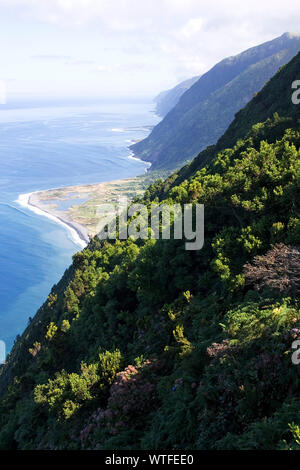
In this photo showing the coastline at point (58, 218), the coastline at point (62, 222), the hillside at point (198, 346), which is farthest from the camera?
the coastline at point (58, 218)

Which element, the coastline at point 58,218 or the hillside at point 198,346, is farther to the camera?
the coastline at point 58,218

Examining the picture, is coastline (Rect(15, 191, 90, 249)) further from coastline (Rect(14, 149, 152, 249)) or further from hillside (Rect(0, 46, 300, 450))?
hillside (Rect(0, 46, 300, 450))

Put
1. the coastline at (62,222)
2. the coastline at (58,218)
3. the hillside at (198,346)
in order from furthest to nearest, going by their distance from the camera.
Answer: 1. the coastline at (58,218)
2. the coastline at (62,222)
3. the hillside at (198,346)

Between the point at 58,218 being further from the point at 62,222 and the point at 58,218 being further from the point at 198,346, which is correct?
the point at 198,346

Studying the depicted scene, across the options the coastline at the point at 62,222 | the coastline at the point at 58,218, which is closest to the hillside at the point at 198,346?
the coastline at the point at 62,222

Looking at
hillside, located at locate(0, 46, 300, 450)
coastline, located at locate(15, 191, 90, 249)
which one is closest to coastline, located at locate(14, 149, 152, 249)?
coastline, located at locate(15, 191, 90, 249)

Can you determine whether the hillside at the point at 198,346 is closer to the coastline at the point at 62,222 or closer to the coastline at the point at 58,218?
the coastline at the point at 62,222
